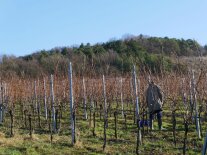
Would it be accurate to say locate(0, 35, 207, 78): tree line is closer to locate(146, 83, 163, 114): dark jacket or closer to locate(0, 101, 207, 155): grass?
locate(146, 83, 163, 114): dark jacket

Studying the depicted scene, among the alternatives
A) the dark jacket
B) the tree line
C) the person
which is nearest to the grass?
the person

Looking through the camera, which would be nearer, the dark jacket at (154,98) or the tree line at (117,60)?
the dark jacket at (154,98)

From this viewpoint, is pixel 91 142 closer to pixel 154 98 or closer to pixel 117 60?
pixel 154 98

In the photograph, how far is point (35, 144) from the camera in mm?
8555

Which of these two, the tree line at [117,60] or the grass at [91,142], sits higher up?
the tree line at [117,60]

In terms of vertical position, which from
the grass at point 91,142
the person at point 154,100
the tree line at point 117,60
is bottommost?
the grass at point 91,142

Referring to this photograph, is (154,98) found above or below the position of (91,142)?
above

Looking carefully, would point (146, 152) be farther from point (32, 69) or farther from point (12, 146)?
point (32, 69)

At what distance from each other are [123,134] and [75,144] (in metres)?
1.93

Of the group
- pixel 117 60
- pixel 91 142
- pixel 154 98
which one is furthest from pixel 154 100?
pixel 117 60

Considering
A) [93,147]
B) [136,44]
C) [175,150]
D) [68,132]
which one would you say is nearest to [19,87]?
[68,132]

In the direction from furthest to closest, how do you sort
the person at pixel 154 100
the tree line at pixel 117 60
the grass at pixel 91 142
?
the tree line at pixel 117 60 → the person at pixel 154 100 → the grass at pixel 91 142

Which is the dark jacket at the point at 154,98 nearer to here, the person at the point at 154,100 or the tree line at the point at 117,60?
the person at the point at 154,100

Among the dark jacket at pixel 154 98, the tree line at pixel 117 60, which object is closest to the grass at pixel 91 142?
the dark jacket at pixel 154 98
